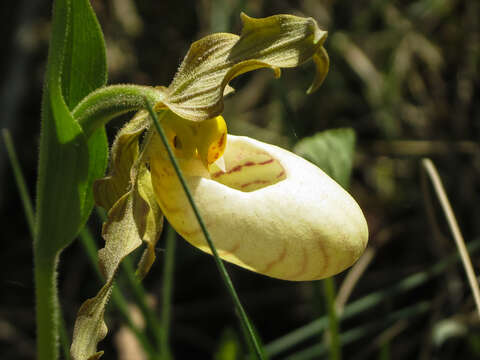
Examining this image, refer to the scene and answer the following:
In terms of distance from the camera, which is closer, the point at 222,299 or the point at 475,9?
the point at 222,299

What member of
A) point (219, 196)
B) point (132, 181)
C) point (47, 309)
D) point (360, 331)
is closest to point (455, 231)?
point (360, 331)

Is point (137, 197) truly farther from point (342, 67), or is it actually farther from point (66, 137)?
point (342, 67)

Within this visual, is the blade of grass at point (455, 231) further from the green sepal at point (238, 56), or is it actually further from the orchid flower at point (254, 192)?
the green sepal at point (238, 56)

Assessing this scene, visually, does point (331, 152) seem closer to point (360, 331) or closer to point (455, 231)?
point (455, 231)

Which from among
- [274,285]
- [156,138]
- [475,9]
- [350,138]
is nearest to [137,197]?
[156,138]

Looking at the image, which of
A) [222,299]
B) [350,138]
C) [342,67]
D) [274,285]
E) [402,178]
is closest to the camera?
[350,138]

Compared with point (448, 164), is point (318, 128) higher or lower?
higher

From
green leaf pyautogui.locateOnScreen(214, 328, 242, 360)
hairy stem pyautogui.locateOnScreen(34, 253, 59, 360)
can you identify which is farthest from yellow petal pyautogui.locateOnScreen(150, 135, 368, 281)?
green leaf pyautogui.locateOnScreen(214, 328, 242, 360)
